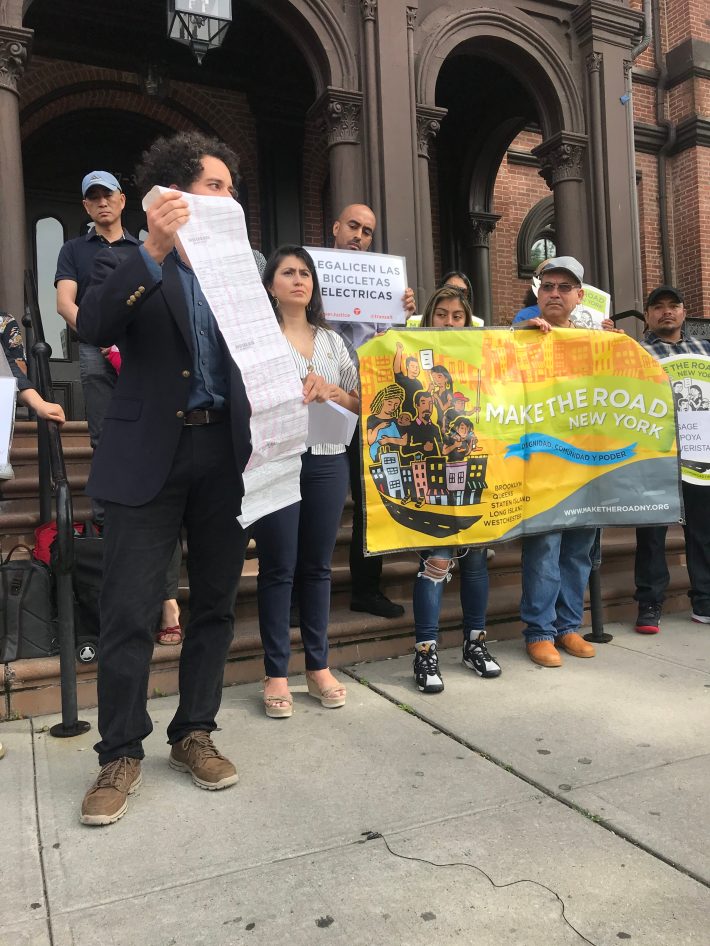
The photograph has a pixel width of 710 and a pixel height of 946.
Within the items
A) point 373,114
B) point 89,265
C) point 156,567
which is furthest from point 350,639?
point 373,114

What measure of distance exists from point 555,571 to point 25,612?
2.55 meters

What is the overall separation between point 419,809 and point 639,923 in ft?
2.44

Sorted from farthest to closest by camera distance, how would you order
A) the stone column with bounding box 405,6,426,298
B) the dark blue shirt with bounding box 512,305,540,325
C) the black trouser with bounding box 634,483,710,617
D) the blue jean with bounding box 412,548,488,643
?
the stone column with bounding box 405,6,426,298, the black trouser with bounding box 634,483,710,617, the dark blue shirt with bounding box 512,305,540,325, the blue jean with bounding box 412,548,488,643

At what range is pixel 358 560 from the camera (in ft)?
13.8

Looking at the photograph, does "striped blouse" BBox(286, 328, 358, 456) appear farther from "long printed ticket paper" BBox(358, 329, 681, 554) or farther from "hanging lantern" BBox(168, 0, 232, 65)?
"hanging lantern" BBox(168, 0, 232, 65)

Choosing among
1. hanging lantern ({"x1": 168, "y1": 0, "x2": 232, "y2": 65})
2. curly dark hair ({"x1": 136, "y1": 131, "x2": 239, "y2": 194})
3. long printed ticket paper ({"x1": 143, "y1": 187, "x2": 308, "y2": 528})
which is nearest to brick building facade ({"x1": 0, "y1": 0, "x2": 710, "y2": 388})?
hanging lantern ({"x1": 168, "y1": 0, "x2": 232, "y2": 65})

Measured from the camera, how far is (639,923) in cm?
180

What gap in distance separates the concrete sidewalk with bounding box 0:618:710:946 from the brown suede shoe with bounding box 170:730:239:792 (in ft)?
0.13

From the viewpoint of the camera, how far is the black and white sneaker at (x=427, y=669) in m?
3.49

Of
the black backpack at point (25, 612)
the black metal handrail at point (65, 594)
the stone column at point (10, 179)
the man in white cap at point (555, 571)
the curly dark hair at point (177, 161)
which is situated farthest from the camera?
the stone column at point (10, 179)

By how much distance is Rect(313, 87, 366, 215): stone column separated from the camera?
22.3 feet

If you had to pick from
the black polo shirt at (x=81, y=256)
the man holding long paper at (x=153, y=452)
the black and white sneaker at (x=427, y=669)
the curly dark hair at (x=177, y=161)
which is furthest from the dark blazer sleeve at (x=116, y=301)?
the black and white sneaker at (x=427, y=669)

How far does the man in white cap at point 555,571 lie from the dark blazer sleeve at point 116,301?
2365 millimetres

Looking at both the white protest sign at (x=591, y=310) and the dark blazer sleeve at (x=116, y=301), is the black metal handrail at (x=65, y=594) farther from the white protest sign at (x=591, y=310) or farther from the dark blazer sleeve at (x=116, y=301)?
the white protest sign at (x=591, y=310)
